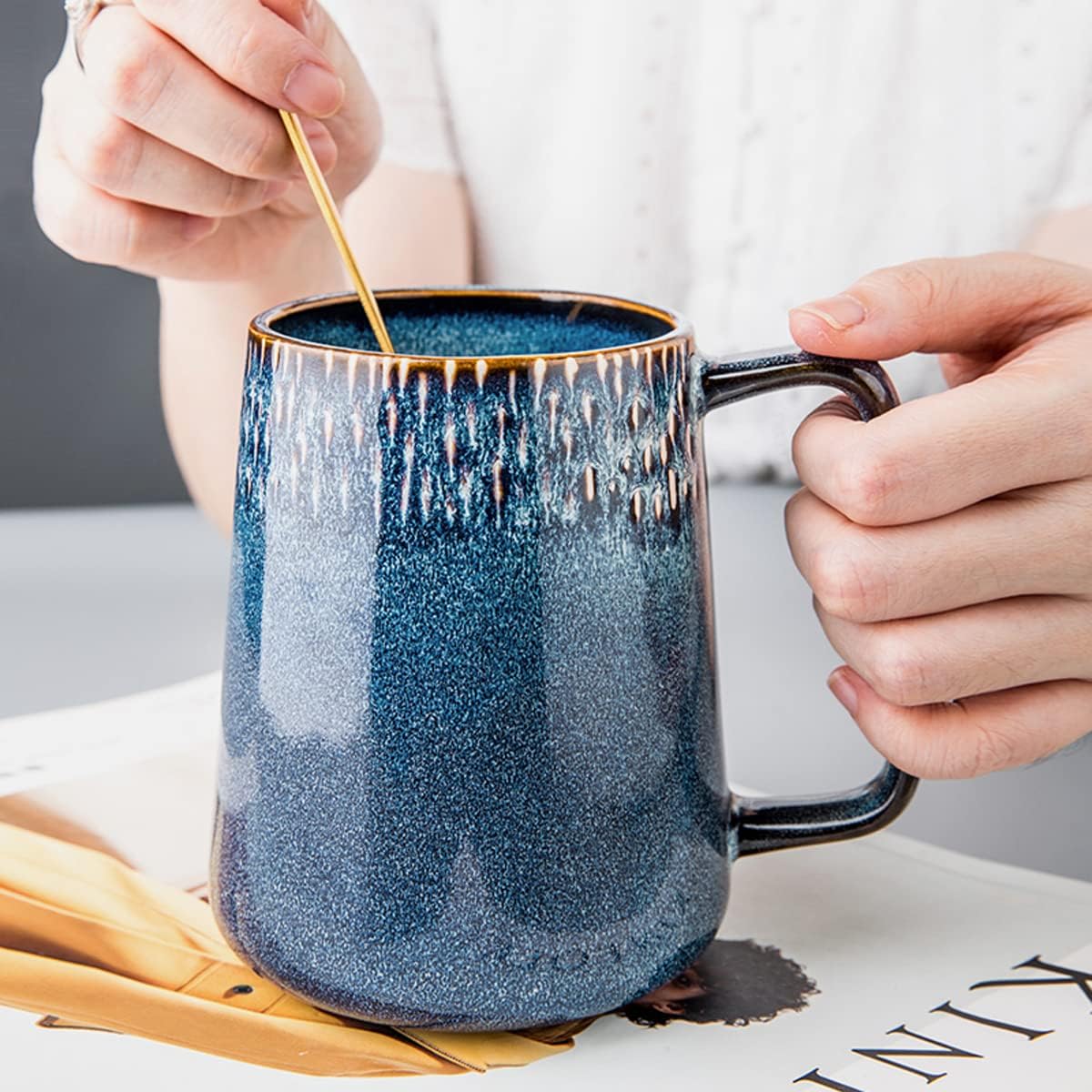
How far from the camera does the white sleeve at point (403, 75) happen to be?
0.92m

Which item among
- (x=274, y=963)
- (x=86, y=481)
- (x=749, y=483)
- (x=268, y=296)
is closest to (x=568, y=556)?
(x=274, y=963)

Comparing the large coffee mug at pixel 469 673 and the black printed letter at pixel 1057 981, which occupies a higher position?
the large coffee mug at pixel 469 673

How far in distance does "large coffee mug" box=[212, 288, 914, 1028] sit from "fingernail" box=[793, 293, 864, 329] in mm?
11

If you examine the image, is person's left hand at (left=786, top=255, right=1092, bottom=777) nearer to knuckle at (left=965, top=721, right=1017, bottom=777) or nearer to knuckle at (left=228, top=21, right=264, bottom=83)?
knuckle at (left=965, top=721, right=1017, bottom=777)

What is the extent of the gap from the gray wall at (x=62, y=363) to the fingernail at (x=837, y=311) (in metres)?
0.79

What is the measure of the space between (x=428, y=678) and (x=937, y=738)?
16 centimetres

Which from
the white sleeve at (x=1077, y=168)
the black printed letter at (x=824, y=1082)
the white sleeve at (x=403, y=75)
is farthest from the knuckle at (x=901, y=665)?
the white sleeve at (x=403, y=75)

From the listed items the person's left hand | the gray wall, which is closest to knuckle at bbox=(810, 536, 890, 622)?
the person's left hand

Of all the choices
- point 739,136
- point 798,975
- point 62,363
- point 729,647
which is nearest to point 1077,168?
point 739,136

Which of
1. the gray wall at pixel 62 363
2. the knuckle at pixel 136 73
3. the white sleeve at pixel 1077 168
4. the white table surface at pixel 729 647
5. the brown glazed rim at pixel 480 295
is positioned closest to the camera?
the brown glazed rim at pixel 480 295

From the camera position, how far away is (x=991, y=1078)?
343 millimetres

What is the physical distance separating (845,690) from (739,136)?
1.82ft

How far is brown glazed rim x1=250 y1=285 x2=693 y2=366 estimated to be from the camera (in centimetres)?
31

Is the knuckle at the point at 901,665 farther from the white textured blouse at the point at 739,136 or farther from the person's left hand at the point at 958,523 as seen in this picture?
the white textured blouse at the point at 739,136
